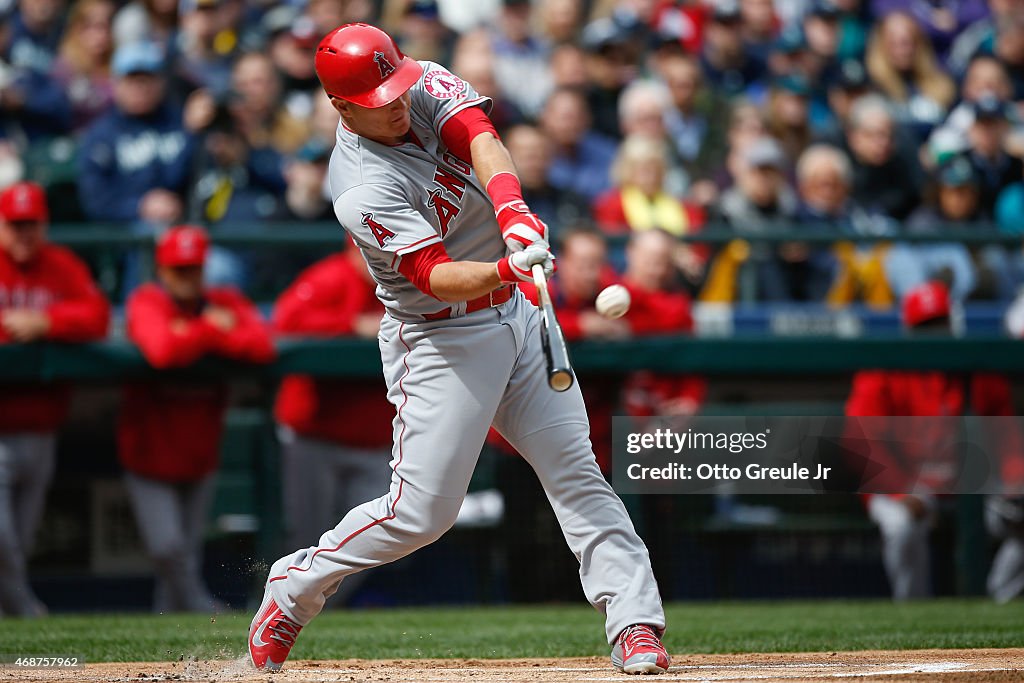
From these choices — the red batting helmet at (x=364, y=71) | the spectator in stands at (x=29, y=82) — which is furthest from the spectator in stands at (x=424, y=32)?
the red batting helmet at (x=364, y=71)

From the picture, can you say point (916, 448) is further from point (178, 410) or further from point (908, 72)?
point (908, 72)

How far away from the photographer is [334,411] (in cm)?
700

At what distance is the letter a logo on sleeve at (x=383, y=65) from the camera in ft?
12.4

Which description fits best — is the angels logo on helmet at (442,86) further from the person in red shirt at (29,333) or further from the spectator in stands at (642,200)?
the spectator in stands at (642,200)

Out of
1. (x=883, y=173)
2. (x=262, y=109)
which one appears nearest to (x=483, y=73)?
(x=262, y=109)

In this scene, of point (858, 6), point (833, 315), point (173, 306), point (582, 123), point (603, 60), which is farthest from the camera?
point (858, 6)

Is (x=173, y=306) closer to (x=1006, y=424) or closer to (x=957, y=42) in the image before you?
(x=1006, y=424)

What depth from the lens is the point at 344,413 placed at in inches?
276

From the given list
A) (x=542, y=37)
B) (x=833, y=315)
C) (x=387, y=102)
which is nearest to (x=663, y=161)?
(x=833, y=315)

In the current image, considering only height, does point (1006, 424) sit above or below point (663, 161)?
below

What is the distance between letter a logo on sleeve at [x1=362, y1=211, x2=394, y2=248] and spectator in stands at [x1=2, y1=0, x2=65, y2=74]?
568cm

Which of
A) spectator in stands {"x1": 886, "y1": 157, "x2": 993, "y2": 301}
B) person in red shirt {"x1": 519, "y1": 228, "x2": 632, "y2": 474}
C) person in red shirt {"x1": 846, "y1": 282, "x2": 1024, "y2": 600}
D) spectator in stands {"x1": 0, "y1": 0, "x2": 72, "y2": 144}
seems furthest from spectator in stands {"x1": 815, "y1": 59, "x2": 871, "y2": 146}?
spectator in stands {"x1": 0, "y1": 0, "x2": 72, "y2": 144}

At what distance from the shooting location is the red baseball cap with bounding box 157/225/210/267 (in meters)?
6.60

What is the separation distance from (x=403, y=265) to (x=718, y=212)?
4753mm
